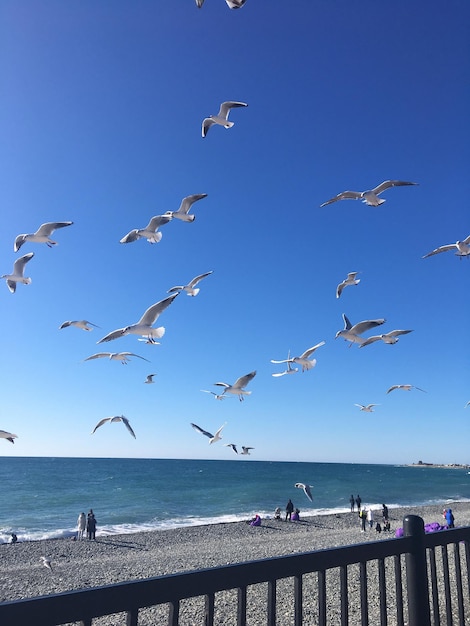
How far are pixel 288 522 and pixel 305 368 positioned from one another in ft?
87.0

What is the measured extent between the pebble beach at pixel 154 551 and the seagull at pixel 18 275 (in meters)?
7.43

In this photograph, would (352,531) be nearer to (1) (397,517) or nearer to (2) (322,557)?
(1) (397,517)

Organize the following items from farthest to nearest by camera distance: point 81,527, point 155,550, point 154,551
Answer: point 81,527
point 155,550
point 154,551

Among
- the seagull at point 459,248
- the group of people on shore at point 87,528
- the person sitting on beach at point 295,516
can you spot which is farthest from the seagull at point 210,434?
the person sitting on beach at point 295,516

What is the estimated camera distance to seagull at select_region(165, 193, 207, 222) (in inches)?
393

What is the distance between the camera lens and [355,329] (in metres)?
8.94

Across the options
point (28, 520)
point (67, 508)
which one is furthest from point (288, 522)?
point (67, 508)

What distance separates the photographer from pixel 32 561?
835 inches

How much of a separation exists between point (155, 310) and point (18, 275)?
4.30 meters

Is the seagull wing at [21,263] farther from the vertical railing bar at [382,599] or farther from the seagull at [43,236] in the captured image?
the vertical railing bar at [382,599]

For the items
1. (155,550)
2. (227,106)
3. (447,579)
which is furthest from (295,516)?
(447,579)

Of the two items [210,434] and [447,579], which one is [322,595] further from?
[210,434]

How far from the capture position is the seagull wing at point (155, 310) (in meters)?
8.37

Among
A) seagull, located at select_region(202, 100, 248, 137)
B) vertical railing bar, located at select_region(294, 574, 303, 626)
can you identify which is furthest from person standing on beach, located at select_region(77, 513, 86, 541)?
vertical railing bar, located at select_region(294, 574, 303, 626)
